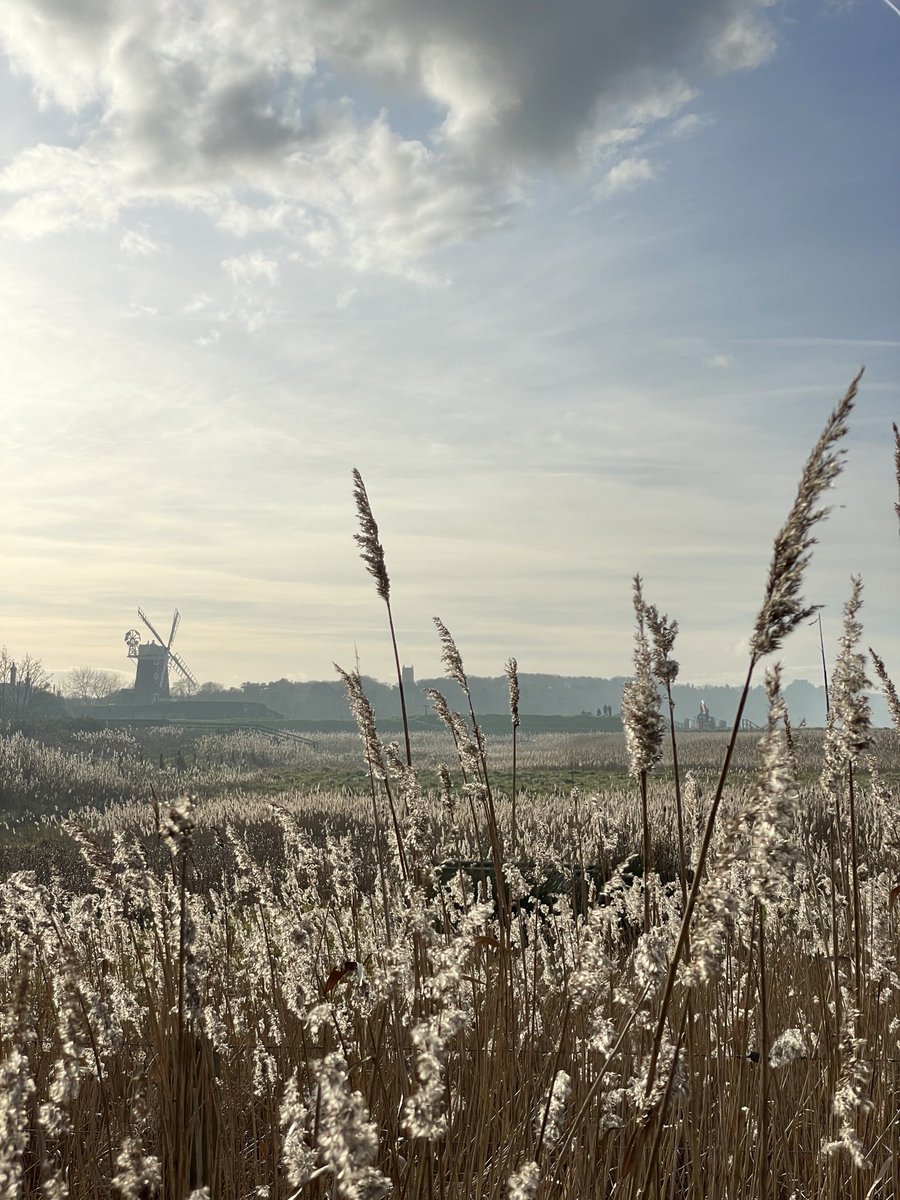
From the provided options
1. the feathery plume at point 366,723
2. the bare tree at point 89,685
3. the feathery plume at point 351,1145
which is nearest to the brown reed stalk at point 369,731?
the feathery plume at point 366,723

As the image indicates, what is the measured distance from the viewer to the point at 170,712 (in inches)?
4043

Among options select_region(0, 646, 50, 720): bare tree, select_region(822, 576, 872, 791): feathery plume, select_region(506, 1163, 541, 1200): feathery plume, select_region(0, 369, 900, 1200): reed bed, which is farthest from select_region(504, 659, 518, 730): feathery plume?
select_region(0, 646, 50, 720): bare tree

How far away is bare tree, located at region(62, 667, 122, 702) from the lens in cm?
11775

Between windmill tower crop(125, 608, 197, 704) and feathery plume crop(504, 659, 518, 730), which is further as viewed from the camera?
windmill tower crop(125, 608, 197, 704)

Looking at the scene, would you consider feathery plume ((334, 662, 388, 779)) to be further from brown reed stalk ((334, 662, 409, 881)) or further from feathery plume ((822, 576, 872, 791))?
feathery plume ((822, 576, 872, 791))

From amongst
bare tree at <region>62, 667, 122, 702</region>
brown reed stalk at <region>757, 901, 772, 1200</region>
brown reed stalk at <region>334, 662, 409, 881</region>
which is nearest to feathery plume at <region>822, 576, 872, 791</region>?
brown reed stalk at <region>757, 901, 772, 1200</region>

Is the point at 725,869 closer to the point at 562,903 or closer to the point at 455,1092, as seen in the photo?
the point at 455,1092

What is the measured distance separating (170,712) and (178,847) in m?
106

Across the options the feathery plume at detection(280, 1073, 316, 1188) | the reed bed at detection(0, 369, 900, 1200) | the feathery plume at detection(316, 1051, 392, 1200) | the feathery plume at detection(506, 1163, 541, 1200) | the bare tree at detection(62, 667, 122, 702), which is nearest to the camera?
the feathery plume at detection(316, 1051, 392, 1200)

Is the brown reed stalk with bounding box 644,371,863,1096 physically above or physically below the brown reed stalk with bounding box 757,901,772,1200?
above

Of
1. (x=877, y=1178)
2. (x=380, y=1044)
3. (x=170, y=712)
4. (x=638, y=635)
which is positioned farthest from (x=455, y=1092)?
(x=170, y=712)

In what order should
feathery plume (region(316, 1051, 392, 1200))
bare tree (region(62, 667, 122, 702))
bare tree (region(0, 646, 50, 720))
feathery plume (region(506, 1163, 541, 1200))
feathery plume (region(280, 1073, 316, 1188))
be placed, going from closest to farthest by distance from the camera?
feathery plume (region(316, 1051, 392, 1200)) < feathery plume (region(506, 1163, 541, 1200)) < feathery plume (region(280, 1073, 316, 1188)) < bare tree (region(0, 646, 50, 720)) < bare tree (region(62, 667, 122, 702))

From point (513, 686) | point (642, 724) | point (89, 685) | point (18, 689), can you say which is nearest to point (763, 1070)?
point (642, 724)

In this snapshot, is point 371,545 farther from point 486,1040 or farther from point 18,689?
point 18,689
